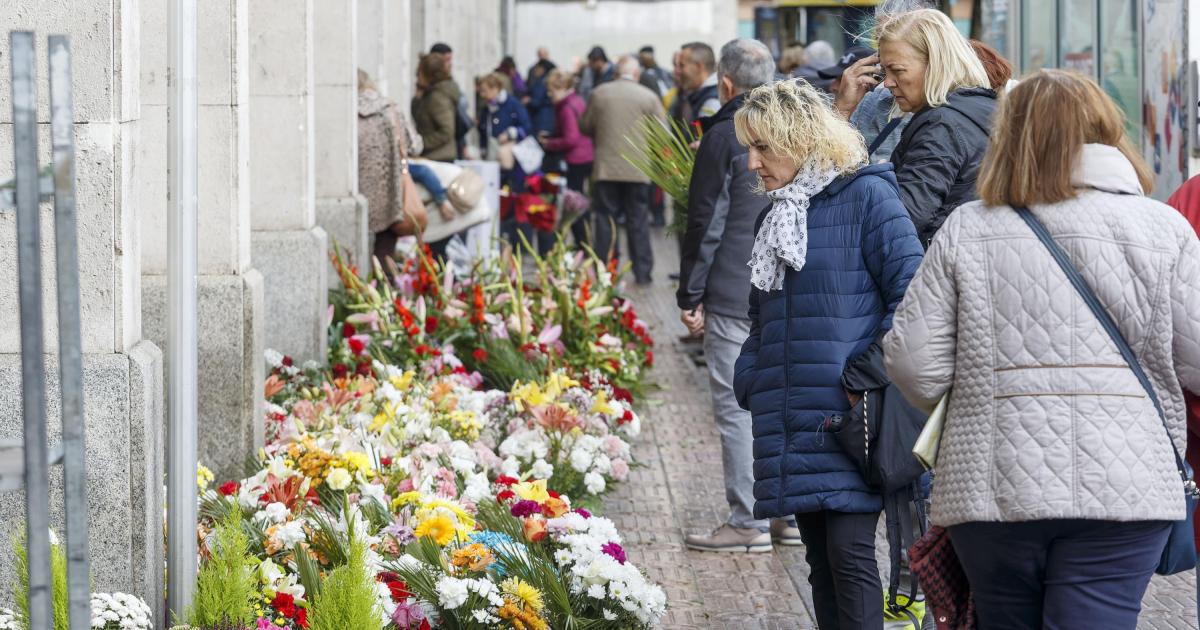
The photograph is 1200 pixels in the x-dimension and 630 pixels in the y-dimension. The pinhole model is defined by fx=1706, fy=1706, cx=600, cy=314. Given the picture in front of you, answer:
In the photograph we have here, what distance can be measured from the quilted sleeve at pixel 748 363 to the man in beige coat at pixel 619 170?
32.0 feet

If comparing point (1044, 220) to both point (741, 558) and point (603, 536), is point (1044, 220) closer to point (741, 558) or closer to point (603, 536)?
point (603, 536)

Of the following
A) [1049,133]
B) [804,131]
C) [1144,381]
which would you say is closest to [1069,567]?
[1144,381]

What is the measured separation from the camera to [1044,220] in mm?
3166

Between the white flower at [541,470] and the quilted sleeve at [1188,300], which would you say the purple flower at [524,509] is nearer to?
the white flower at [541,470]

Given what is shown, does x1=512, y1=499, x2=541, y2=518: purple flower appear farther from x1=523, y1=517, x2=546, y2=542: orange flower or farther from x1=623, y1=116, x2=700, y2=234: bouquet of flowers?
x1=623, y1=116, x2=700, y2=234: bouquet of flowers

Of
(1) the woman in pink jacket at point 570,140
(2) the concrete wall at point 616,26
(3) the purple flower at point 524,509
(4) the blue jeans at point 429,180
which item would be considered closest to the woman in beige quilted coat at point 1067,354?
(3) the purple flower at point 524,509

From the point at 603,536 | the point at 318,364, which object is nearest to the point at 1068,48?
the point at 318,364

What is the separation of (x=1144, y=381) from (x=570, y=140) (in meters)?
13.6

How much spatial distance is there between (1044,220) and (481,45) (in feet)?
80.0

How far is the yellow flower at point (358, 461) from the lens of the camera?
558 cm

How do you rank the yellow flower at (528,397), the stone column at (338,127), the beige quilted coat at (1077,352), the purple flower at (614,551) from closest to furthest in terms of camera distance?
the beige quilted coat at (1077,352) → the purple flower at (614,551) → the yellow flower at (528,397) → the stone column at (338,127)

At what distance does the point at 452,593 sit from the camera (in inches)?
171

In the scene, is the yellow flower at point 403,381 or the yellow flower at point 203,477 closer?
the yellow flower at point 203,477

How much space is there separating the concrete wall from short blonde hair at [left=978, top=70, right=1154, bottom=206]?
117 feet
